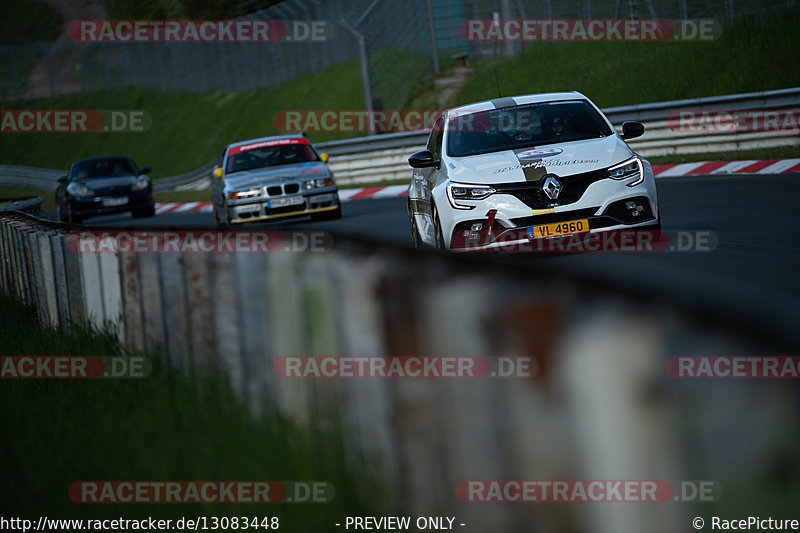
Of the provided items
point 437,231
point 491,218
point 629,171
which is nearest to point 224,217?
point 437,231

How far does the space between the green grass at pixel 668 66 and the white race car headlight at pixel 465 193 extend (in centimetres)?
1526

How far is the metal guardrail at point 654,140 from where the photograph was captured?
19.7m

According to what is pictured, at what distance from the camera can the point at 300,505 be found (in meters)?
3.93

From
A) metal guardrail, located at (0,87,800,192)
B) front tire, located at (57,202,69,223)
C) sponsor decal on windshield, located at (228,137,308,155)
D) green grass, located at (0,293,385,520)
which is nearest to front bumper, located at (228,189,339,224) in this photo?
sponsor decal on windshield, located at (228,137,308,155)

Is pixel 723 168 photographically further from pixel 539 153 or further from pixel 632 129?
pixel 539 153

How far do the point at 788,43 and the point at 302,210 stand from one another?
11.9m

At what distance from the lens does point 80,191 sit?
27.1m

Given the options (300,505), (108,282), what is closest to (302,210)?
(108,282)

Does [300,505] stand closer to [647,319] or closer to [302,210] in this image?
[647,319]

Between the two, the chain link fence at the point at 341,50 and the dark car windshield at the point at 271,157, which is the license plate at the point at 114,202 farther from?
the dark car windshield at the point at 271,157

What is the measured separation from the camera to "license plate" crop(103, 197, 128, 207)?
27.2m

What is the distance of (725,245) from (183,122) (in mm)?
49058

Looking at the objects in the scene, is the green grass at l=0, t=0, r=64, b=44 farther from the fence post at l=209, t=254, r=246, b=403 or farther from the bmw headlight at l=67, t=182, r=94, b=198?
the fence post at l=209, t=254, r=246, b=403

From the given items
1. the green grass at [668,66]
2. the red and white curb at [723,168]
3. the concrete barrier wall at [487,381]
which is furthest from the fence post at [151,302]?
the green grass at [668,66]
